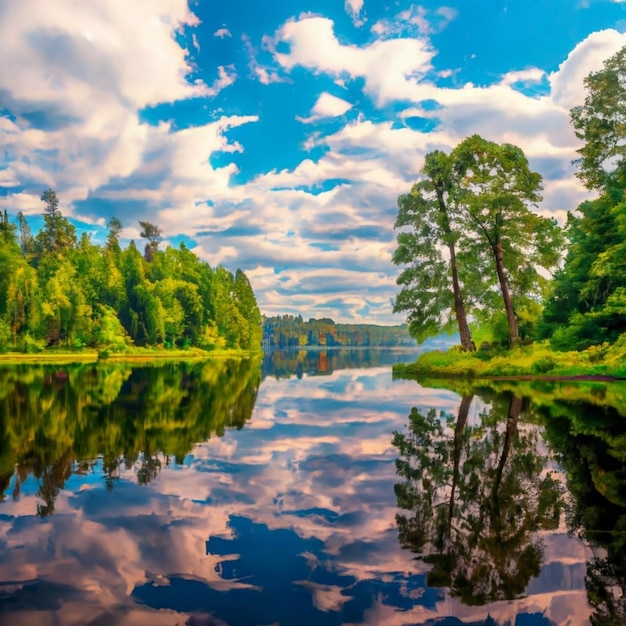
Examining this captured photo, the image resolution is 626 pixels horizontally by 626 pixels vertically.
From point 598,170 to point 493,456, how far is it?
94.9 ft

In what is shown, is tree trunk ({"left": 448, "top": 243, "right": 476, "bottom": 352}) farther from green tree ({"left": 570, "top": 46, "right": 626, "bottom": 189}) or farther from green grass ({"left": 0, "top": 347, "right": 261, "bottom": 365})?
green grass ({"left": 0, "top": 347, "right": 261, "bottom": 365})

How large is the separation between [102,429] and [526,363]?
2255 centimetres

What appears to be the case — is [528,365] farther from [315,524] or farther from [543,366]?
[315,524]

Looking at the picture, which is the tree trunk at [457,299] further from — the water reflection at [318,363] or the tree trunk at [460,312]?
the water reflection at [318,363]

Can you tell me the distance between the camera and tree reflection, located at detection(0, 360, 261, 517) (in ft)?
25.7

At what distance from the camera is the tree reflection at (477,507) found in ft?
13.8

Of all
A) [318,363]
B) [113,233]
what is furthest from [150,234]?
[318,363]

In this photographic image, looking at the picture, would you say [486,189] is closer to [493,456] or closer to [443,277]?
[443,277]

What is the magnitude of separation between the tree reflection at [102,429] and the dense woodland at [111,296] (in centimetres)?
5479

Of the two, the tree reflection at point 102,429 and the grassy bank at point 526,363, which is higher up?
the grassy bank at point 526,363

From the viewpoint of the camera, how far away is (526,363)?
26469 millimetres

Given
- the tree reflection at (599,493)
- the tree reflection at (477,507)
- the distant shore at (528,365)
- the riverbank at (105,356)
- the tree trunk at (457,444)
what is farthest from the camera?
the riverbank at (105,356)

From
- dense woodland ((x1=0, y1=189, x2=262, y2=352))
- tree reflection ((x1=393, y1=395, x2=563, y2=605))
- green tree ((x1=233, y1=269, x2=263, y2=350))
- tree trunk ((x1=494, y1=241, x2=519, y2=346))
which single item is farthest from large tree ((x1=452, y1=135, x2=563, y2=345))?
green tree ((x1=233, y1=269, x2=263, y2=350))

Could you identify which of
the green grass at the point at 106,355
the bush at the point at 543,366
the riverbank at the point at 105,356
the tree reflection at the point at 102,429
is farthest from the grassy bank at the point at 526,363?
the green grass at the point at 106,355
